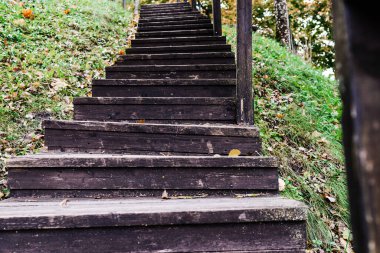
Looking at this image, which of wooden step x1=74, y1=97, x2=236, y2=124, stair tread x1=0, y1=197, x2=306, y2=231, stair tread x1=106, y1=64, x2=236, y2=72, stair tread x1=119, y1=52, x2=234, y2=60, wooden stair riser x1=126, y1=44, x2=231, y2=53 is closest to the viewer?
stair tread x1=0, y1=197, x2=306, y2=231

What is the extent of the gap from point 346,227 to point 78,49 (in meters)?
5.32

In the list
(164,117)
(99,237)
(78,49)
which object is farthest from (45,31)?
(99,237)

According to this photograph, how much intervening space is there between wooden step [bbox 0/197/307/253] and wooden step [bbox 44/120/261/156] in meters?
0.86

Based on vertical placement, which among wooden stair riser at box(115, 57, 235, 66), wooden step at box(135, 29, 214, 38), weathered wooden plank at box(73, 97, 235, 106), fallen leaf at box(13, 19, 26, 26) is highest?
fallen leaf at box(13, 19, 26, 26)

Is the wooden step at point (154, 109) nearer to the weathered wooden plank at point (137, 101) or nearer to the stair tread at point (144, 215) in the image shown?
the weathered wooden plank at point (137, 101)

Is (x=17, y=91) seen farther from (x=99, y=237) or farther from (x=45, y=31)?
(x=99, y=237)

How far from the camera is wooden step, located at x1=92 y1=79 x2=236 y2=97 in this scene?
338 cm

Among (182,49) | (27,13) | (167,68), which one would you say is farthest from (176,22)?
(27,13)

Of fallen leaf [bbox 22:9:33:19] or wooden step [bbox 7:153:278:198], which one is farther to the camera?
fallen leaf [bbox 22:9:33:19]

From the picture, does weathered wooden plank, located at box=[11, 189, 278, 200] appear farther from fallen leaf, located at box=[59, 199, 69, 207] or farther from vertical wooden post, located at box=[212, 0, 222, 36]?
vertical wooden post, located at box=[212, 0, 222, 36]

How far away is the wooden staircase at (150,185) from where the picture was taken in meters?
1.61

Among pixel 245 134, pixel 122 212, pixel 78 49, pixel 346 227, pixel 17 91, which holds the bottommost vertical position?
pixel 346 227

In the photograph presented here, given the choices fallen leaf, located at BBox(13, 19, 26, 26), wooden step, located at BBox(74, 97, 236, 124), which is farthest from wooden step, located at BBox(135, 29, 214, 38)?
wooden step, located at BBox(74, 97, 236, 124)

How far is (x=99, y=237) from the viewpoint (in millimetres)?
1622
